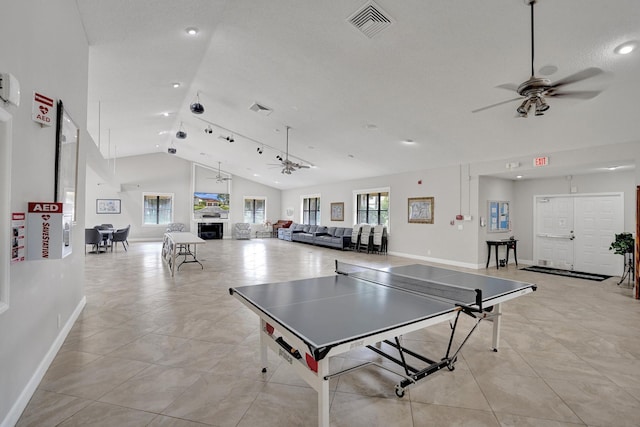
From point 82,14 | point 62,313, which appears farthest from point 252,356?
point 82,14

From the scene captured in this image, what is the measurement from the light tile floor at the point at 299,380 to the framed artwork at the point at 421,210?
4.32 metres

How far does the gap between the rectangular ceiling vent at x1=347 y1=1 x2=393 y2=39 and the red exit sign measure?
4628 mm

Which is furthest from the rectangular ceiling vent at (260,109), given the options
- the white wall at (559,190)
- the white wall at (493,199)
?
the white wall at (559,190)

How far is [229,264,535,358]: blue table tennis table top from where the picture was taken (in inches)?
59.0

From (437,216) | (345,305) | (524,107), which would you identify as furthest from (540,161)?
(345,305)

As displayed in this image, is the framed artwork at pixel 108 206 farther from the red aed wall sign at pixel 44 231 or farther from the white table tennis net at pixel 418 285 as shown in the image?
the white table tennis net at pixel 418 285

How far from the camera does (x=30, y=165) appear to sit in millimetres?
2131

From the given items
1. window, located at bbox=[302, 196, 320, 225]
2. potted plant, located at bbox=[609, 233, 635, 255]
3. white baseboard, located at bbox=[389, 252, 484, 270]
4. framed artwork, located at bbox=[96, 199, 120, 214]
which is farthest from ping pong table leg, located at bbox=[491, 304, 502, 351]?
framed artwork, located at bbox=[96, 199, 120, 214]

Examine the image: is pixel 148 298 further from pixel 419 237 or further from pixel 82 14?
pixel 419 237

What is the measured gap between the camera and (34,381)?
85.0 inches

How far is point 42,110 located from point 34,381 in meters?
1.99

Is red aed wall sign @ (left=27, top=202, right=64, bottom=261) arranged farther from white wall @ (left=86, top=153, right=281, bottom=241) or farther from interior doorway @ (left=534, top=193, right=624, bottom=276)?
white wall @ (left=86, top=153, right=281, bottom=241)

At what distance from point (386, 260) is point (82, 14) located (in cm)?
772

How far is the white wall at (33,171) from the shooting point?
1.78 meters
